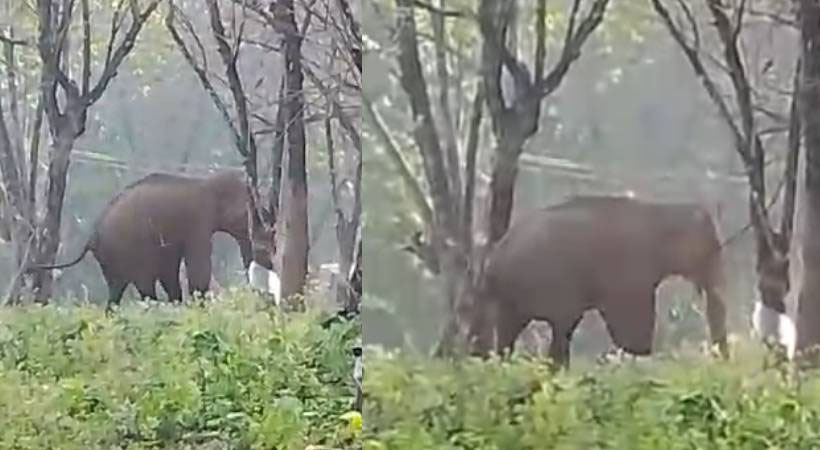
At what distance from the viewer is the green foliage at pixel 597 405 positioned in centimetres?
201

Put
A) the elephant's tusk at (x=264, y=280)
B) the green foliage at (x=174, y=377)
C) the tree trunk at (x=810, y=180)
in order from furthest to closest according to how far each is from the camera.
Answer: the elephant's tusk at (x=264, y=280), the green foliage at (x=174, y=377), the tree trunk at (x=810, y=180)

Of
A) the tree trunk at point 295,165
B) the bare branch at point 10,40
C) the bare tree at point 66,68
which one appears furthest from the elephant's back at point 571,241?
the bare branch at point 10,40

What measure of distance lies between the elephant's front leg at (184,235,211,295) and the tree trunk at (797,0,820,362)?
1.33 metres

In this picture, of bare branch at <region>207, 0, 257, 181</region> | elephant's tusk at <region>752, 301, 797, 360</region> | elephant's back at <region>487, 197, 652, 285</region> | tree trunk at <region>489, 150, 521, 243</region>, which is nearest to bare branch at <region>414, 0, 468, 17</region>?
tree trunk at <region>489, 150, 521, 243</region>

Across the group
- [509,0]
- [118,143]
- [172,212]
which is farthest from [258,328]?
[509,0]

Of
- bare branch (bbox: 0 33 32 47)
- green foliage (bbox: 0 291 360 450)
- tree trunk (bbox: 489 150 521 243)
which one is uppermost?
bare branch (bbox: 0 33 32 47)

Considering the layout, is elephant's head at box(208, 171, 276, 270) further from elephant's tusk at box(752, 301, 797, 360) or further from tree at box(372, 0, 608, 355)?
elephant's tusk at box(752, 301, 797, 360)

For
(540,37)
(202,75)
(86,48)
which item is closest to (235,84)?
(202,75)

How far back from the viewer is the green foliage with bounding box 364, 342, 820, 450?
2008 millimetres

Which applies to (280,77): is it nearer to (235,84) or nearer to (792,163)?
(235,84)

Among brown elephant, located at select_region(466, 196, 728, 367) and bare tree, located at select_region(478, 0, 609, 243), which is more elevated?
bare tree, located at select_region(478, 0, 609, 243)

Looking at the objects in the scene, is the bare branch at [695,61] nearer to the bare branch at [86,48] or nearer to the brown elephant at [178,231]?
the brown elephant at [178,231]

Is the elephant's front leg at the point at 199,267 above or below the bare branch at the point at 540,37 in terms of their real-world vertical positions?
below

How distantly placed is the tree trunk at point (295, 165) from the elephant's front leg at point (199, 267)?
165 mm
